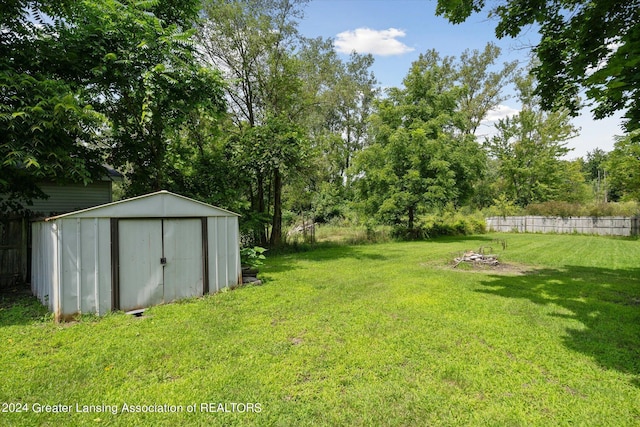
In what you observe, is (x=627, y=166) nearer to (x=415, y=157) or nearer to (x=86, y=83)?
(x=415, y=157)

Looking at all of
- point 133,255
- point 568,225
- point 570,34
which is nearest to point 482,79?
point 568,225

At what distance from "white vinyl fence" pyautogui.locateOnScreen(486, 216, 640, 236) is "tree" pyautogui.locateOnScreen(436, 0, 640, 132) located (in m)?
17.4

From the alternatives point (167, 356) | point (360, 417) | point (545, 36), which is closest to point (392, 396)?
point (360, 417)

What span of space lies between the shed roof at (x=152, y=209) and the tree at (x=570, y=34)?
555 centimetres

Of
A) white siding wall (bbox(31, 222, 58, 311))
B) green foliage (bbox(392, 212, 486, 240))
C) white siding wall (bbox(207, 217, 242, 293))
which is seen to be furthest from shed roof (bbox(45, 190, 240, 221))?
green foliage (bbox(392, 212, 486, 240))

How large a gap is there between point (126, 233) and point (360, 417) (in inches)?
191

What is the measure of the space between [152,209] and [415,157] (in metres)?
15.3

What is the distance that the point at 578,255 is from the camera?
11.9 metres

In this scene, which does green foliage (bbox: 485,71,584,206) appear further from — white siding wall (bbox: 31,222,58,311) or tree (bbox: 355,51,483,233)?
white siding wall (bbox: 31,222,58,311)

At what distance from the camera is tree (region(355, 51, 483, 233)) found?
709 inches

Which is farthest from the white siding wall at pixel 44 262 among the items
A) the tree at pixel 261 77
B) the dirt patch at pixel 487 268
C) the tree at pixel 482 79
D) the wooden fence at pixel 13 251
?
the tree at pixel 482 79

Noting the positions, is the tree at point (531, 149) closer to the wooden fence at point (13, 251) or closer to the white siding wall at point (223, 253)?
the white siding wall at point (223, 253)

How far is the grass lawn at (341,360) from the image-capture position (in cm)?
278

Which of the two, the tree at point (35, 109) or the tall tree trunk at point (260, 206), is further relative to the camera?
the tall tree trunk at point (260, 206)
